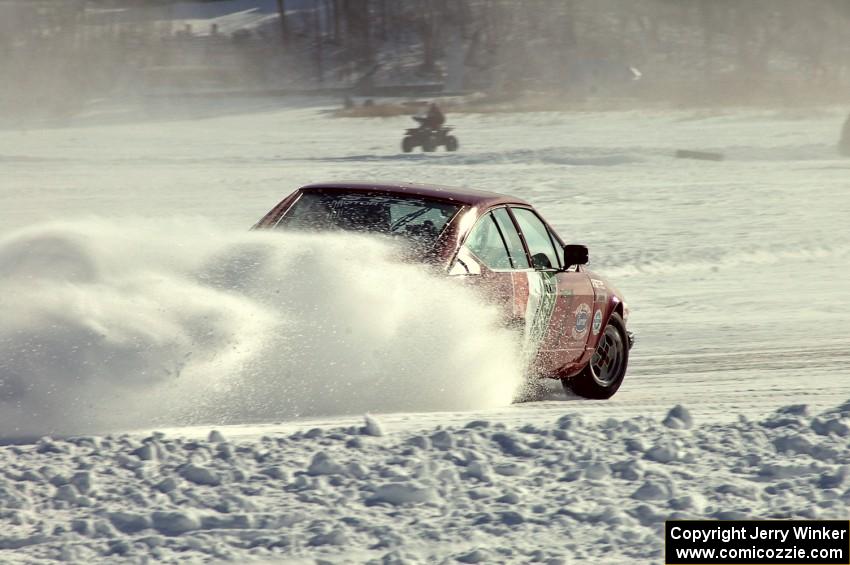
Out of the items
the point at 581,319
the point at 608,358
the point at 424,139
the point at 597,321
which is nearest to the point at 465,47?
the point at 424,139

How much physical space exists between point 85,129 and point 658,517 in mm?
45274

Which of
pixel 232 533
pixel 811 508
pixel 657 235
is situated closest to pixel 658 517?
pixel 811 508

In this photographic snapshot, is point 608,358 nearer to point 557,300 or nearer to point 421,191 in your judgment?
point 557,300

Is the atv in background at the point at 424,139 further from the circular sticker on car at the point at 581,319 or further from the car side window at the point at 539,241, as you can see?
the circular sticker on car at the point at 581,319

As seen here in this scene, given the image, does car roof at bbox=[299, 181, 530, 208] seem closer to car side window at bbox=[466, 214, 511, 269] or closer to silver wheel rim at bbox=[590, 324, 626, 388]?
car side window at bbox=[466, 214, 511, 269]

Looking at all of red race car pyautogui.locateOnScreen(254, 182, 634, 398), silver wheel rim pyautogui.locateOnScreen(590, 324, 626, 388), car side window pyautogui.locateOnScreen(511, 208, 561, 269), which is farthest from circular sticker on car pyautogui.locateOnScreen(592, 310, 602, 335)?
car side window pyautogui.locateOnScreen(511, 208, 561, 269)

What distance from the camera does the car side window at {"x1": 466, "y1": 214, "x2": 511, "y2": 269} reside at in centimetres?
817

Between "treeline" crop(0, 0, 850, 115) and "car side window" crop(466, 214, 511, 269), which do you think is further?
"treeline" crop(0, 0, 850, 115)

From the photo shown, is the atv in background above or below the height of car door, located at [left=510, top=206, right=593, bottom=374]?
below

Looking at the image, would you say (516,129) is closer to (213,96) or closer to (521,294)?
(213,96)

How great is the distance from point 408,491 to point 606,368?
3934mm

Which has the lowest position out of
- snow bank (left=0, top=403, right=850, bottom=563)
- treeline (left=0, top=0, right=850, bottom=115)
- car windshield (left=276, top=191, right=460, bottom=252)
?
treeline (left=0, top=0, right=850, bottom=115)

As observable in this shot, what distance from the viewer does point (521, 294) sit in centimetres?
816

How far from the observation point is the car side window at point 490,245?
322 inches
